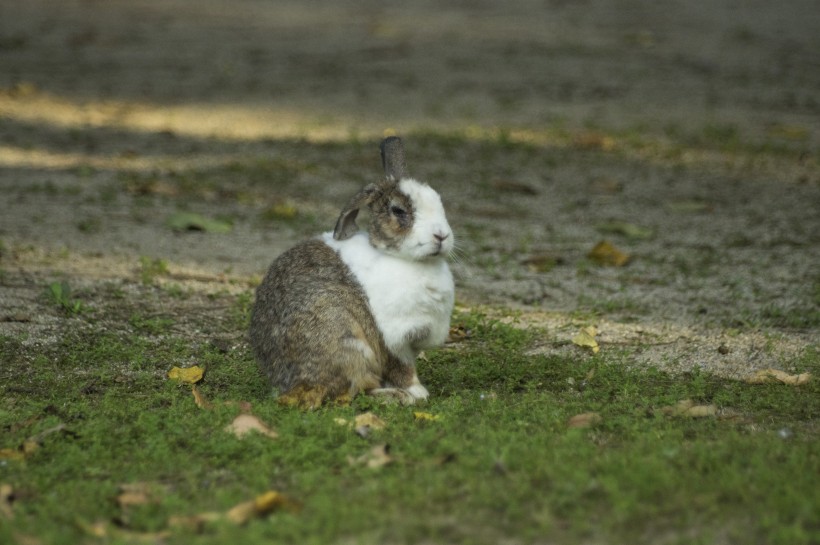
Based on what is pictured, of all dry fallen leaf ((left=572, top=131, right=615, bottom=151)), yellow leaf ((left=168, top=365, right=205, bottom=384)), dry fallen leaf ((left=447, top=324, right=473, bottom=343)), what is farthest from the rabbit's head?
dry fallen leaf ((left=572, top=131, right=615, bottom=151))

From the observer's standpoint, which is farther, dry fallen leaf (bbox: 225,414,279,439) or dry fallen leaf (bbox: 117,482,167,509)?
dry fallen leaf (bbox: 225,414,279,439)

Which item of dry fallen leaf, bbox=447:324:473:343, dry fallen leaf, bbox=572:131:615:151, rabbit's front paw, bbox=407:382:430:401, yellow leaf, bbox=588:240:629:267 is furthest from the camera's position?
dry fallen leaf, bbox=572:131:615:151

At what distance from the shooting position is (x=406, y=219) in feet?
14.8

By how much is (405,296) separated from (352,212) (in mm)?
447

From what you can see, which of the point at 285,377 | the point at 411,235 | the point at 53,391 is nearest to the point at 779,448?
the point at 411,235

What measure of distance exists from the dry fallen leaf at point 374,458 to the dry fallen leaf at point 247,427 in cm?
37

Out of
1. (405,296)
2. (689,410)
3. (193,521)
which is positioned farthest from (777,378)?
(193,521)

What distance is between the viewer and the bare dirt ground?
629cm

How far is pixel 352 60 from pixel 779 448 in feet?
32.7

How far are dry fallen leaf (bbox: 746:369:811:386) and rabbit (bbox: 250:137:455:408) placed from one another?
1372mm

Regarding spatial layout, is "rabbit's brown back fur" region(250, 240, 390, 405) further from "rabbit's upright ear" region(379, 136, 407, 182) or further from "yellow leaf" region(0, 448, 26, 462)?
"yellow leaf" region(0, 448, 26, 462)

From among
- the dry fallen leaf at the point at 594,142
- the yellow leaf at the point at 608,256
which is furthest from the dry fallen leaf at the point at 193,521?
the dry fallen leaf at the point at 594,142

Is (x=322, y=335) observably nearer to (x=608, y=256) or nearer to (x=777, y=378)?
(x=777, y=378)

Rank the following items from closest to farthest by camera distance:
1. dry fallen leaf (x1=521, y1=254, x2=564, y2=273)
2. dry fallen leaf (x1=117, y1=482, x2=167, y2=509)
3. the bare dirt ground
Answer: dry fallen leaf (x1=117, y1=482, x2=167, y2=509) < the bare dirt ground < dry fallen leaf (x1=521, y1=254, x2=564, y2=273)
